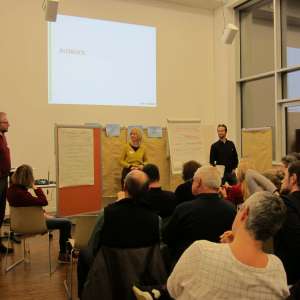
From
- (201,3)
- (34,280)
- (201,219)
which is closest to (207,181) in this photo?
(201,219)

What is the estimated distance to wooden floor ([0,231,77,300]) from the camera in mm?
3518

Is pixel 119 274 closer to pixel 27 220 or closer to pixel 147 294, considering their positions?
pixel 147 294

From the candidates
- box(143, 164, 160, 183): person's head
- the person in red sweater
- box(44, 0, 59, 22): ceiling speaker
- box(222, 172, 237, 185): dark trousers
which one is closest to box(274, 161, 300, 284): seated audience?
box(143, 164, 160, 183): person's head

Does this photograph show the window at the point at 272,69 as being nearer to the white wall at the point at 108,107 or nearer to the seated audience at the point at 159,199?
the white wall at the point at 108,107

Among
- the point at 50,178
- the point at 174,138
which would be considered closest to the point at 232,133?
the point at 174,138

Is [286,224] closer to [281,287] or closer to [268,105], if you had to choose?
[281,287]

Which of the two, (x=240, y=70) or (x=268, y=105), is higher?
(x=240, y=70)

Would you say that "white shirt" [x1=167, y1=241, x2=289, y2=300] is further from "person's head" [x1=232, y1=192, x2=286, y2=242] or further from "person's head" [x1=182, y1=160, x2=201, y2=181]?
"person's head" [x1=182, y1=160, x2=201, y2=181]

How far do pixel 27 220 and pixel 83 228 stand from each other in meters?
1.02

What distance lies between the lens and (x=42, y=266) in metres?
4.36

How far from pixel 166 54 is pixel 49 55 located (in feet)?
7.99

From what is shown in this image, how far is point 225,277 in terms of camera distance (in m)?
1.35

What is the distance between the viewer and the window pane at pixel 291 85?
7.18 m

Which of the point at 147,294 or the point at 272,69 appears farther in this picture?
the point at 272,69
